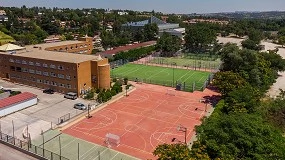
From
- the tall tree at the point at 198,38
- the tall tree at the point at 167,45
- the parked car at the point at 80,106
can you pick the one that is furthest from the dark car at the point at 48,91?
the tall tree at the point at 198,38

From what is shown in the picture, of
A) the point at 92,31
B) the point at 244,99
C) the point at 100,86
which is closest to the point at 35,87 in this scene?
the point at 100,86

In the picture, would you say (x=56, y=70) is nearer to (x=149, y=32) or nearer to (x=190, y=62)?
(x=190, y=62)

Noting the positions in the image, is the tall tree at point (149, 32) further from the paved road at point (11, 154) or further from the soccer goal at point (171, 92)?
the paved road at point (11, 154)

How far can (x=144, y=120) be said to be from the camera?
137 feet

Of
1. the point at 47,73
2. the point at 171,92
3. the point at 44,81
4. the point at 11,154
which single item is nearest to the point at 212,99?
the point at 171,92

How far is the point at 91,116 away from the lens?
141 ft

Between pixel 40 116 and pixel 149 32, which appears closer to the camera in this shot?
pixel 40 116

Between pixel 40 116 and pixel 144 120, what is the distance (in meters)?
16.3

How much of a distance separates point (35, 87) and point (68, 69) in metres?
10.9

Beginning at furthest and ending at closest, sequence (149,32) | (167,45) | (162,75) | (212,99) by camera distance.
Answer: (149,32), (167,45), (162,75), (212,99)

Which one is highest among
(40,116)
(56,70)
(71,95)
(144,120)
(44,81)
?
(56,70)

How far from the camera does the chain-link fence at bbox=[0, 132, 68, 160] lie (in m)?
30.6

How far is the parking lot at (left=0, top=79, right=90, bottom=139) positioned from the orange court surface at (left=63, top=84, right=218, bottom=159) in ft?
12.8

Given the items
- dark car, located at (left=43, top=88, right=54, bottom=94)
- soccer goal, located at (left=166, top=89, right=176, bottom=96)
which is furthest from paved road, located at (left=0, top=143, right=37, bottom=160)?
soccer goal, located at (left=166, top=89, right=176, bottom=96)
